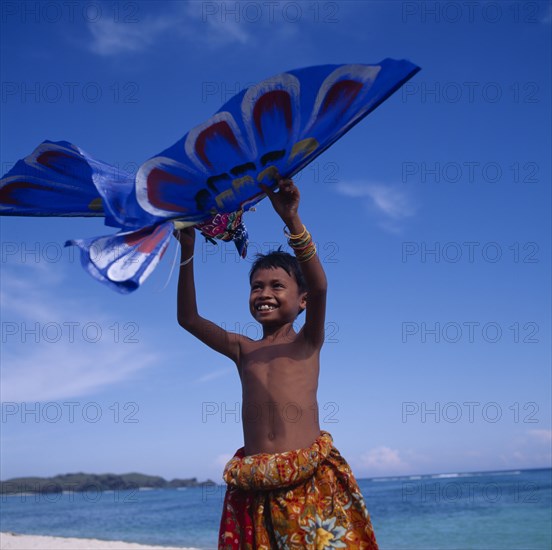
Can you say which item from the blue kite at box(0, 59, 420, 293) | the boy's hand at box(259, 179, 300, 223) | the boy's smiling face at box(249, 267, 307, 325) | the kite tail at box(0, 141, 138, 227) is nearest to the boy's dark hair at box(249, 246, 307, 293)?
the boy's smiling face at box(249, 267, 307, 325)

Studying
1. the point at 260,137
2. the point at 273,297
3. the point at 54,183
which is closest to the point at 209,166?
the point at 260,137

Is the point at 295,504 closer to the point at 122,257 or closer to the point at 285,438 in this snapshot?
the point at 285,438

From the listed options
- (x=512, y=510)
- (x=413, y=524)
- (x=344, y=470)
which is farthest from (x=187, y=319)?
(x=512, y=510)

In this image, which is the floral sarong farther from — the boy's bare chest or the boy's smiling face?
the boy's smiling face

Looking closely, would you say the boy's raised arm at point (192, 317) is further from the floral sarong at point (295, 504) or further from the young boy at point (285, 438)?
the floral sarong at point (295, 504)

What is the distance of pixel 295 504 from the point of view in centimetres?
251

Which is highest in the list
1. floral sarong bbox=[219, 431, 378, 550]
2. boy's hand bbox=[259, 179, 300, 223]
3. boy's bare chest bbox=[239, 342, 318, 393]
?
boy's hand bbox=[259, 179, 300, 223]

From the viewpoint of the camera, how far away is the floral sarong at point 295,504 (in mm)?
2467

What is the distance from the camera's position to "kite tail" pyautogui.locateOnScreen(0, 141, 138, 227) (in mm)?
2820

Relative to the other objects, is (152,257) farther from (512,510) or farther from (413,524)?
(512,510)

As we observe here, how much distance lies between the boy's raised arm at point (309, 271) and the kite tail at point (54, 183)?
626mm

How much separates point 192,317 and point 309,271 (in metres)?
0.62

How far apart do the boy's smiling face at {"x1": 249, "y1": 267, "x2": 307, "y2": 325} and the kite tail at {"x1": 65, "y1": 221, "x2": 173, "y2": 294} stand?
25.2 inches

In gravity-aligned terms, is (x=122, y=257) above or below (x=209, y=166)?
below
